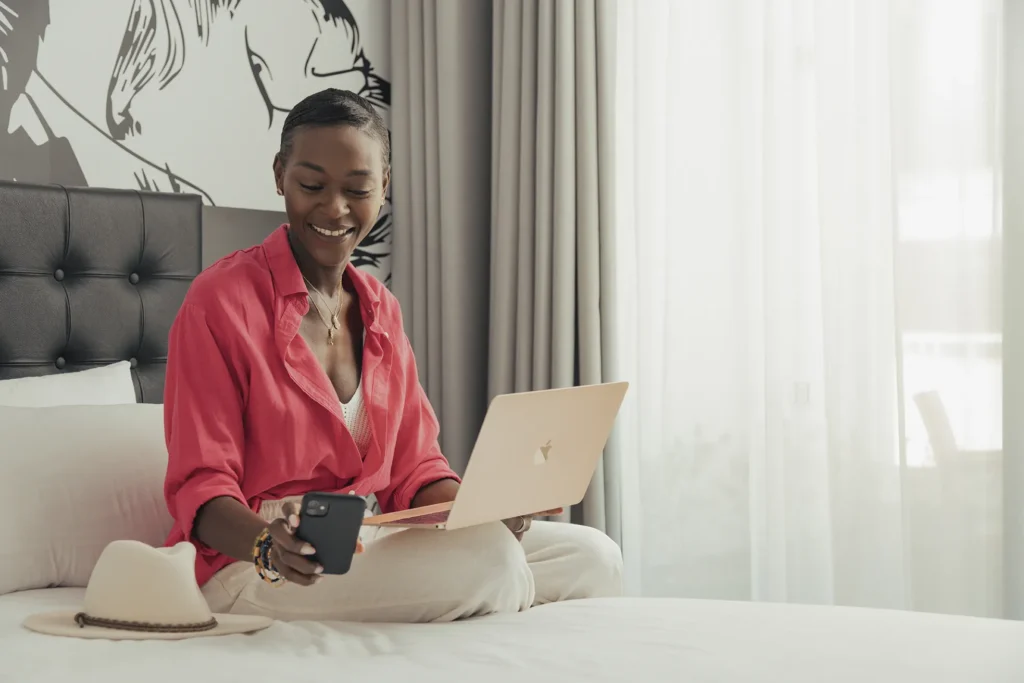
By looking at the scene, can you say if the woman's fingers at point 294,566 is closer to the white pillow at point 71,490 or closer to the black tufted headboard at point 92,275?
the white pillow at point 71,490

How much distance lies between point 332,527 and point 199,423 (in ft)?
1.14

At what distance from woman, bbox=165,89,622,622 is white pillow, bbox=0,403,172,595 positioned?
0.67ft

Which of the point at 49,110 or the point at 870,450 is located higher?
the point at 49,110

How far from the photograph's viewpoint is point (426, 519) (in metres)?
1.31

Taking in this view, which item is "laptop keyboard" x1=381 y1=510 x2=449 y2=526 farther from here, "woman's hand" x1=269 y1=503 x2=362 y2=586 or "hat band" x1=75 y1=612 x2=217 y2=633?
"hat band" x1=75 y1=612 x2=217 y2=633

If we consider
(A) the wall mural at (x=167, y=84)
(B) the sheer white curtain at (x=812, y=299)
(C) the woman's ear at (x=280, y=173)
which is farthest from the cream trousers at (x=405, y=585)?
(A) the wall mural at (x=167, y=84)

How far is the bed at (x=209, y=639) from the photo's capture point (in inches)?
42.1

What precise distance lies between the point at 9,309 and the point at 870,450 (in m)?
1.72

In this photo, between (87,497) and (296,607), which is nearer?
(296,607)

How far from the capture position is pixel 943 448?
A: 81.6 inches

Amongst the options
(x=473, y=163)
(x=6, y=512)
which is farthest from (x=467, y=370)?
(x=6, y=512)

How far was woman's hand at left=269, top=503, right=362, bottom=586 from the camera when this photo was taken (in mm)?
1153

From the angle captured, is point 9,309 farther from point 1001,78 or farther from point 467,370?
point 1001,78

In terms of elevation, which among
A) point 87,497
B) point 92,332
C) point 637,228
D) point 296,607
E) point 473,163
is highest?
point 473,163
